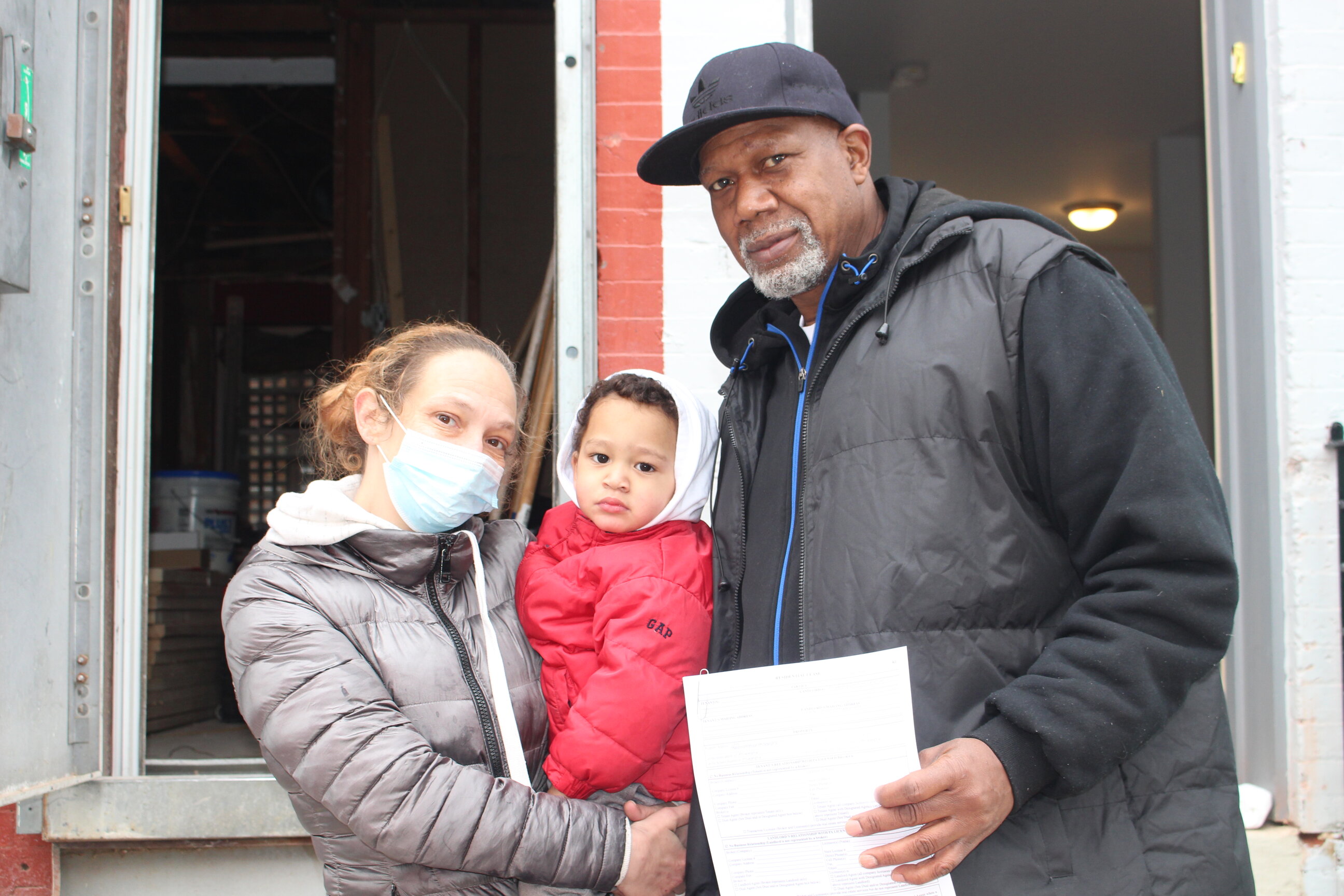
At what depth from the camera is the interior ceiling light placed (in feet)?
29.1

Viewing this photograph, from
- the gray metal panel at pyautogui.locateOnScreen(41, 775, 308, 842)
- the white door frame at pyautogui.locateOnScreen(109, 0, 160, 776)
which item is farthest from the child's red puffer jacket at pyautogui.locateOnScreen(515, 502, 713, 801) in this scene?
the white door frame at pyautogui.locateOnScreen(109, 0, 160, 776)

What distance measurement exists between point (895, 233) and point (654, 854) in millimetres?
1192

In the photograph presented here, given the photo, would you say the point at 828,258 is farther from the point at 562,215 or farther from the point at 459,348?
the point at 562,215

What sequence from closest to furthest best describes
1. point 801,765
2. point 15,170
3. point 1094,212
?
point 801,765 → point 15,170 → point 1094,212

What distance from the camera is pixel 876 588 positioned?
1.53 metres

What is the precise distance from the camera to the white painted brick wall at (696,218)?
338 centimetres

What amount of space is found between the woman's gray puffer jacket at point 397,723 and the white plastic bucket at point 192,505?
395cm

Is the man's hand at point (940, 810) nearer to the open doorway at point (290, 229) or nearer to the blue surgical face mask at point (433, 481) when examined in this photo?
the blue surgical face mask at point (433, 481)

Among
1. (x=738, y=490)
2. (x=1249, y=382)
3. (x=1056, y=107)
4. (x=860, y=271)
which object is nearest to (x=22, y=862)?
(x=738, y=490)

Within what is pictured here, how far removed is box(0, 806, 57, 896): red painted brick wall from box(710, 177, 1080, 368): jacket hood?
111 inches

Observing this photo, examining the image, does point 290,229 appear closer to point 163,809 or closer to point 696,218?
point 696,218

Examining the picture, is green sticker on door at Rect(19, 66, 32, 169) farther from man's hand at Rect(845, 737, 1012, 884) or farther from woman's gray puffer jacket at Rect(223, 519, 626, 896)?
man's hand at Rect(845, 737, 1012, 884)

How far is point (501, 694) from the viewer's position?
1.88 meters

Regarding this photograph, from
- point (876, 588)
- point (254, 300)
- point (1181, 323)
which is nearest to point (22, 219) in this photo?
point (876, 588)
